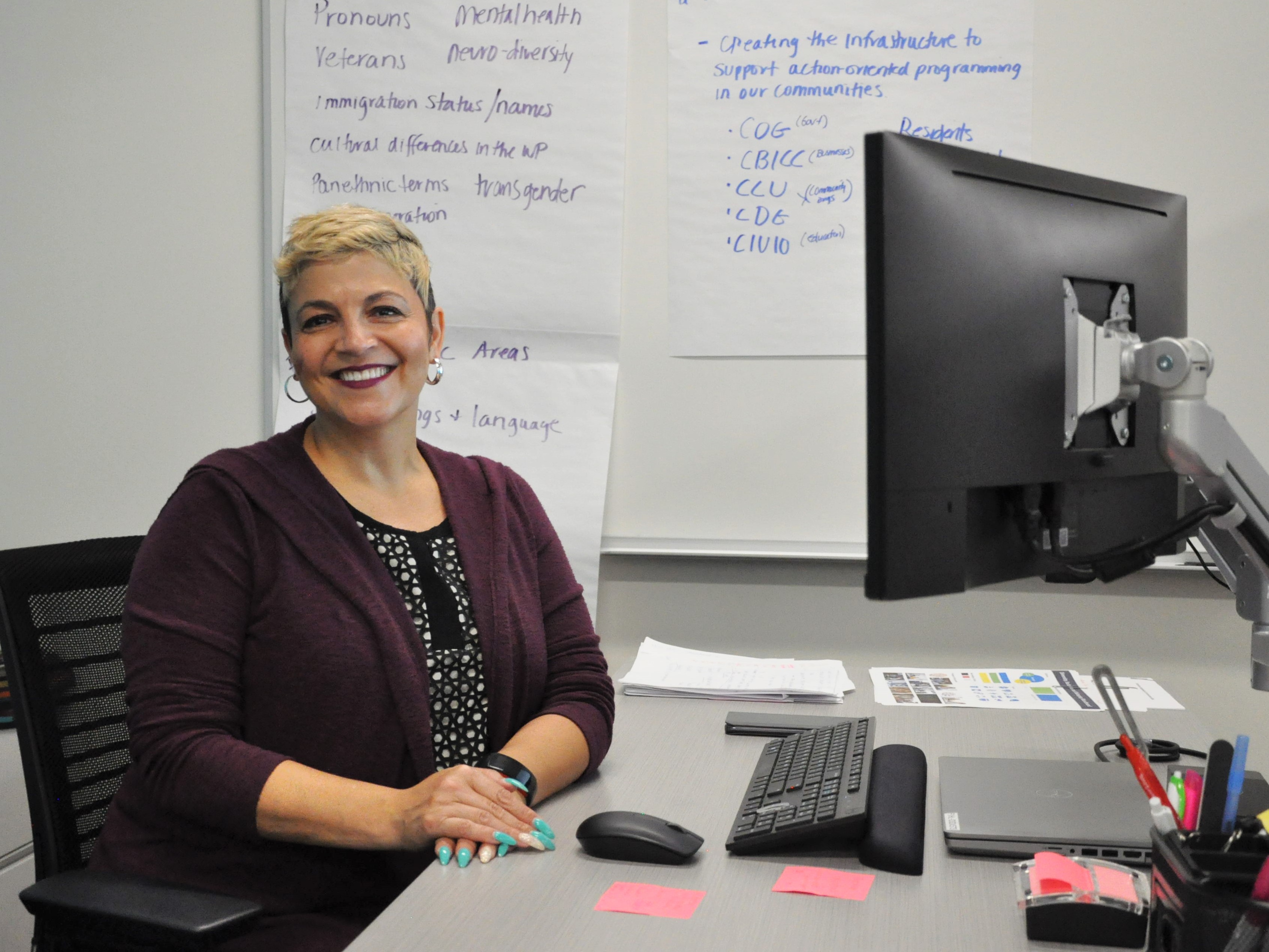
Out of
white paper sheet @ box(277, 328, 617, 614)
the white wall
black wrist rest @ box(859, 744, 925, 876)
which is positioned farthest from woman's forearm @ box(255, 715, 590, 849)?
the white wall

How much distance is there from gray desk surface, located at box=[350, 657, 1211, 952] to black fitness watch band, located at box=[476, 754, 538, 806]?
0.09 feet

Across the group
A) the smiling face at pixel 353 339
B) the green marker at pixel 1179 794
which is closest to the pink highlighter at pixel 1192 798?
the green marker at pixel 1179 794

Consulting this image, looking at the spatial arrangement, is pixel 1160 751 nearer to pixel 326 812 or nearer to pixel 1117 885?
pixel 1117 885

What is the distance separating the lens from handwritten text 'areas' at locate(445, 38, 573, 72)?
2.15m

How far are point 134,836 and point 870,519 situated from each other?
0.91 m

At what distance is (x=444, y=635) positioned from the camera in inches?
53.9

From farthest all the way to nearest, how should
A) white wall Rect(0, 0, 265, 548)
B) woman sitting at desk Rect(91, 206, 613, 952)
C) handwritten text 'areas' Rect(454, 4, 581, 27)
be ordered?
white wall Rect(0, 0, 265, 548)
handwritten text 'areas' Rect(454, 4, 581, 27)
woman sitting at desk Rect(91, 206, 613, 952)

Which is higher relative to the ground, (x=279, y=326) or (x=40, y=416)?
(x=279, y=326)

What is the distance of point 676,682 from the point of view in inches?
64.0

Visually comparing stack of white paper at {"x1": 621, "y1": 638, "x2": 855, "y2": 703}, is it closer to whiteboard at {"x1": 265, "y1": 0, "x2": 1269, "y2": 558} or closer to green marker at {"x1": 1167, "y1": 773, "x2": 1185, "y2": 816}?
whiteboard at {"x1": 265, "y1": 0, "x2": 1269, "y2": 558}

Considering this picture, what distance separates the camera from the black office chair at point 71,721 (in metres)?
1.04

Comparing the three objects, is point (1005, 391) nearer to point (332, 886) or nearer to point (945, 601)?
point (332, 886)

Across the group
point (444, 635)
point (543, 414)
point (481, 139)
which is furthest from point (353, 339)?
point (481, 139)

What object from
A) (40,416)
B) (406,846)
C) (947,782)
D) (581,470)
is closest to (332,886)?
(406,846)
